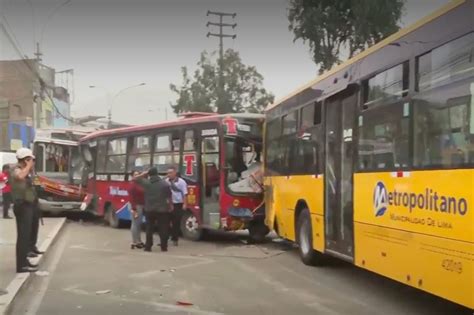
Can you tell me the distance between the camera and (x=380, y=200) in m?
7.21

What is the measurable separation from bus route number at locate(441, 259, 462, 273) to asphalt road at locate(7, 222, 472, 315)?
1469mm

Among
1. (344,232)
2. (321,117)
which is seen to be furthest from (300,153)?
(344,232)

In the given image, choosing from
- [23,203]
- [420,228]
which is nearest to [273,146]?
[23,203]

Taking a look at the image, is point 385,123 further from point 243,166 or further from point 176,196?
point 176,196

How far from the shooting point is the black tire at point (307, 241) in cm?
1039

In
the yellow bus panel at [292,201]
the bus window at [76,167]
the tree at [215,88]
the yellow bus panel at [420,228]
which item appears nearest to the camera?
the yellow bus panel at [420,228]

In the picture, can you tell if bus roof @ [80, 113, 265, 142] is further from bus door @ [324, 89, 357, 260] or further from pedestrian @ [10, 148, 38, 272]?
pedestrian @ [10, 148, 38, 272]

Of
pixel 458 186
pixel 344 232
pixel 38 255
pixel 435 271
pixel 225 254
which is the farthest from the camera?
pixel 225 254

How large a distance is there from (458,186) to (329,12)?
11.8m

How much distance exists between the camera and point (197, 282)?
29.6 feet

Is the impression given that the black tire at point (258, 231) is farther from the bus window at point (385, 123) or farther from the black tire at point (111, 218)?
the bus window at point (385, 123)

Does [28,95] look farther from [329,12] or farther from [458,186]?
[458,186]

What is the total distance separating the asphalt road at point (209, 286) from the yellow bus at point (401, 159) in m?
0.54

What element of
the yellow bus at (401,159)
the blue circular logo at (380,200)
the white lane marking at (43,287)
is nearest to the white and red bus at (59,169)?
the white lane marking at (43,287)
